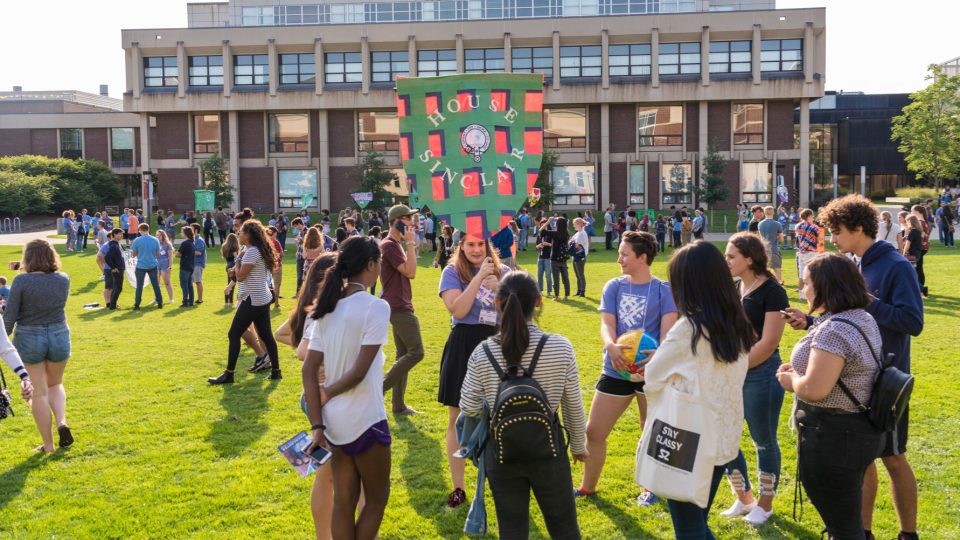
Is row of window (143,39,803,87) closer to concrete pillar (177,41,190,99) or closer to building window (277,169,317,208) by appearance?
concrete pillar (177,41,190,99)

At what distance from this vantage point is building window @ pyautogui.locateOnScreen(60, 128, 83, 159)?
6619 centimetres

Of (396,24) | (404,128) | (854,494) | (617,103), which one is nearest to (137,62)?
(396,24)

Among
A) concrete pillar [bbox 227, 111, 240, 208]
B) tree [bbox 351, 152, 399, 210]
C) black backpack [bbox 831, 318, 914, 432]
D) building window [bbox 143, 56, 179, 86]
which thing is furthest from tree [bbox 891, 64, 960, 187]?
black backpack [bbox 831, 318, 914, 432]

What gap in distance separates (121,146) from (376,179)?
98.7 feet

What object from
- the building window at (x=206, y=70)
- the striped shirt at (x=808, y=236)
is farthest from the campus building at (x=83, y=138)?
the striped shirt at (x=808, y=236)

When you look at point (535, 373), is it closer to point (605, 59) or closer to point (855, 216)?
point (855, 216)

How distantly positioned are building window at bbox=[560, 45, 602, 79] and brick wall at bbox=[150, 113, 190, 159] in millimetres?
25366

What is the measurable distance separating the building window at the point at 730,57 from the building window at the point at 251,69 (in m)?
28.7

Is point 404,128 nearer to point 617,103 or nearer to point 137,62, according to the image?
point 617,103

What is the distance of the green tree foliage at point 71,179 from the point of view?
5559cm

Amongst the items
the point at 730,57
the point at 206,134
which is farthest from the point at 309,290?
the point at 206,134

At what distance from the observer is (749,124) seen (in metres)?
51.7

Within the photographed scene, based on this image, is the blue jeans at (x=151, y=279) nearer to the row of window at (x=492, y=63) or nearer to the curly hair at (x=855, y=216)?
the curly hair at (x=855, y=216)

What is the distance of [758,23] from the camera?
4981cm
